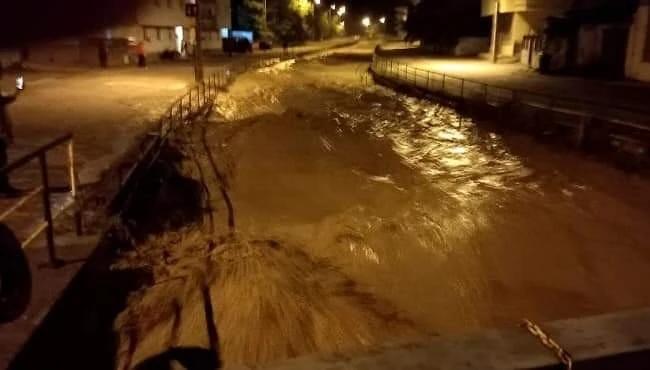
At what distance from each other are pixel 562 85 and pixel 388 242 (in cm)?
1915

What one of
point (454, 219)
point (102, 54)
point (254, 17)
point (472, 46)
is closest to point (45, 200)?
point (454, 219)

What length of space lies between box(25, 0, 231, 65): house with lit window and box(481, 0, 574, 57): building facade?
20853 millimetres

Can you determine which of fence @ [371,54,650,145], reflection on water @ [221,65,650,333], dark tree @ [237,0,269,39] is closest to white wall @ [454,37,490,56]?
fence @ [371,54,650,145]

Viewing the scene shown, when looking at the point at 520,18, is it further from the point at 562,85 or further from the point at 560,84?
the point at 562,85

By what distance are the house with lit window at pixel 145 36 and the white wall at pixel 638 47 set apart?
71.2 feet

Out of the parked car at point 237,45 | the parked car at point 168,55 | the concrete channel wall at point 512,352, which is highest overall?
the parked car at point 237,45

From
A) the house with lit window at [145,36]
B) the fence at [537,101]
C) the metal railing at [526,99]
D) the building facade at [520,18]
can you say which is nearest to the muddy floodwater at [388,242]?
the fence at [537,101]

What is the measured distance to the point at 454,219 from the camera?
1088cm

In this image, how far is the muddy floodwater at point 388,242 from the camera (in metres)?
7.25

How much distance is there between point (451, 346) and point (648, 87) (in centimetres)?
2600

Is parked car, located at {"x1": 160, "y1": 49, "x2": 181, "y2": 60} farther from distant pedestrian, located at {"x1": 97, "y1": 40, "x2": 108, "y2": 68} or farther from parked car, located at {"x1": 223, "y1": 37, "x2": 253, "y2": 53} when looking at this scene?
distant pedestrian, located at {"x1": 97, "y1": 40, "x2": 108, "y2": 68}

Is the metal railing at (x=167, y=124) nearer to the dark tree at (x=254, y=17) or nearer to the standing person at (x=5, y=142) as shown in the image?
the standing person at (x=5, y=142)

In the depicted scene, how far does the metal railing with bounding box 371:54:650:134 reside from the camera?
15.8m

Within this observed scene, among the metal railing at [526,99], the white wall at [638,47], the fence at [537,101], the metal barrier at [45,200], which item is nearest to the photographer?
the metal barrier at [45,200]
